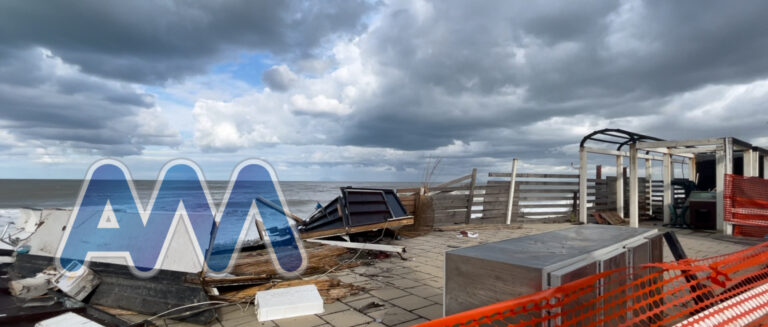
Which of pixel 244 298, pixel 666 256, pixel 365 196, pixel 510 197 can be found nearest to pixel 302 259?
pixel 244 298

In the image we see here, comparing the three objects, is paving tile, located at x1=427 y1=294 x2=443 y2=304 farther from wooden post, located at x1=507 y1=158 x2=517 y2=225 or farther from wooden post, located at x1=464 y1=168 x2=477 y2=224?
wooden post, located at x1=507 y1=158 x2=517 y2=225

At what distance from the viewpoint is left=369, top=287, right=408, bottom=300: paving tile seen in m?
4.51

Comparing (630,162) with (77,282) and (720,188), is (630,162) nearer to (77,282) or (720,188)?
(720,188)

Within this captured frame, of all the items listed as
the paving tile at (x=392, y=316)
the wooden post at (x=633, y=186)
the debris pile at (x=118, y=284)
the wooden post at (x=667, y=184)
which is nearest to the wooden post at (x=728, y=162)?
the wooden post at (x=633, y=186)

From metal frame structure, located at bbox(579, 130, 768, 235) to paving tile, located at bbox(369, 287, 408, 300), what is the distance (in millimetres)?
9061

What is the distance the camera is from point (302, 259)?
18.9 ft

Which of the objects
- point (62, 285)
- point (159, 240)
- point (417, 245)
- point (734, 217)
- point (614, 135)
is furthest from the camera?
point (614, 135)

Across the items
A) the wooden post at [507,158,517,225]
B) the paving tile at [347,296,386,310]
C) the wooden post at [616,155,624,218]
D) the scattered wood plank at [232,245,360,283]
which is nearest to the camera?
the paving tile at [347,296,386,310]

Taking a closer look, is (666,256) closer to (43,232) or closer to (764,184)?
(764,184)

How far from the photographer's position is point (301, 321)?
3734 mm

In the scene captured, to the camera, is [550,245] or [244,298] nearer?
[550,245]

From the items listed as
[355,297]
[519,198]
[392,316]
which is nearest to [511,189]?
[519,198]

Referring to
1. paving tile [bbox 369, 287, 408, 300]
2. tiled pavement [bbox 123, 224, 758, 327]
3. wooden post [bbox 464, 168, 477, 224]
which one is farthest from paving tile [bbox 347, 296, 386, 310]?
wooden post [bbox 464, 168, 477, 224]

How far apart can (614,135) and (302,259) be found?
1029 centimetres
